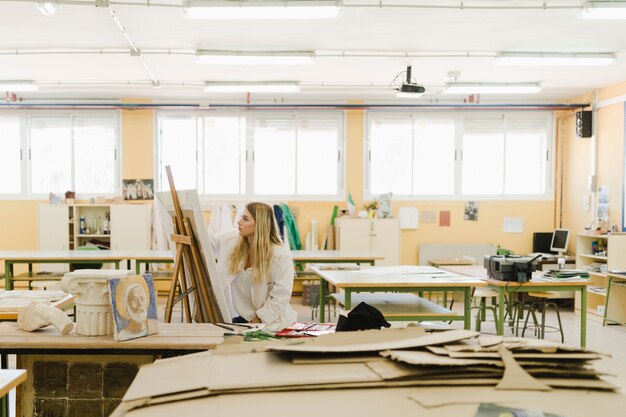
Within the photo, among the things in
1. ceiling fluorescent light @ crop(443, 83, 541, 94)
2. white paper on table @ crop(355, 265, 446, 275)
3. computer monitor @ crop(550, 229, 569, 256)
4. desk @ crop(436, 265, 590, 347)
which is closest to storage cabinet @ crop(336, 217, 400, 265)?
ceiling fluorescent light @ crop(443, 83, 541, 94)

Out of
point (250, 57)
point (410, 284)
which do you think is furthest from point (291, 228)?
point (410, 284)

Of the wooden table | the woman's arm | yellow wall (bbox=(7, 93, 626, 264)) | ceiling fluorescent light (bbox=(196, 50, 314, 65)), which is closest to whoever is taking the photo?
the wooden table

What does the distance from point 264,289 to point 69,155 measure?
705 cm

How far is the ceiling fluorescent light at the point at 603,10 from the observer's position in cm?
487

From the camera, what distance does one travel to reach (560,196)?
9672 mm

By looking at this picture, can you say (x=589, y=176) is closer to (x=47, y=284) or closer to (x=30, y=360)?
(x=47, y=284)

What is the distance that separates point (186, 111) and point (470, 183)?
4.83m

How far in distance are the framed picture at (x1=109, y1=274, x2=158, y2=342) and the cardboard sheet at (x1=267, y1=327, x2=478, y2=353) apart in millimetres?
918

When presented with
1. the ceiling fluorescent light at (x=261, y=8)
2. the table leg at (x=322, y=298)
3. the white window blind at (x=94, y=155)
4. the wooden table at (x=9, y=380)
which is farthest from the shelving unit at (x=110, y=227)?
the wooden table at (x=9, y=380)

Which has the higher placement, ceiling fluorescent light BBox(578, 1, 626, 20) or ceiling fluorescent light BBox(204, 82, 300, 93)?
ceiling fluorescent light BBox(578, 1, 626, 20)

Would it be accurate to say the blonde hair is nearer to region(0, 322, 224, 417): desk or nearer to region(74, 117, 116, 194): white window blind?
region(0, 322, 224, 417): desk

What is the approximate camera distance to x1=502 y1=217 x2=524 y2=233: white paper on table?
31.7 feet

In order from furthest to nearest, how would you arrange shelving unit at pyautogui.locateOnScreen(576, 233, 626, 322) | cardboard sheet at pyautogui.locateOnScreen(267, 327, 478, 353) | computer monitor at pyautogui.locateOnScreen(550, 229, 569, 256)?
computer monitor at pyautogui.locateOnScreen(550, 229, 569, 256) → shelving unit at pyautogui.locateOnScreen(576, 233, 626, 322) → cardboard sheet at pyautogui.locateOnScreen(267, 327, 478, 353)

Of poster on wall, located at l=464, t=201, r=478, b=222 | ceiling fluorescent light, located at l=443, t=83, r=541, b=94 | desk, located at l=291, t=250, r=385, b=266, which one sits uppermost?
ceiling fluorescent light, located at l=443, t=83, r=541, b=94
